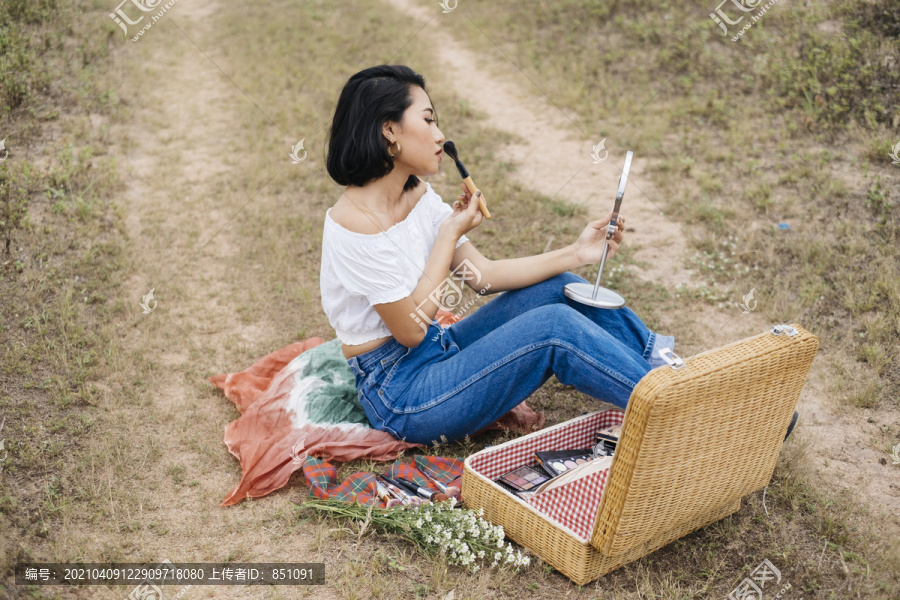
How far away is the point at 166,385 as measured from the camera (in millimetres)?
3559

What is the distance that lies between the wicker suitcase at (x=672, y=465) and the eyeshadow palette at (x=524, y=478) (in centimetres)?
8

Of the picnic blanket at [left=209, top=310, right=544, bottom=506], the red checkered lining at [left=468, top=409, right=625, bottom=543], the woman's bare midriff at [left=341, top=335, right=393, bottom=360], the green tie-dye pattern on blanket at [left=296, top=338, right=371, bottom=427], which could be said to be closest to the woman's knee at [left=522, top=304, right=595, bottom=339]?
the red checkered lining at [left=468, top=409, right=625, bottom=543]

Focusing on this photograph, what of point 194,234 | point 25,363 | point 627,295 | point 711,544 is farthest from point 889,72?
point 25,363

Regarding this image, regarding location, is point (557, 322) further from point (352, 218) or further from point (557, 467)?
point (352, 218)

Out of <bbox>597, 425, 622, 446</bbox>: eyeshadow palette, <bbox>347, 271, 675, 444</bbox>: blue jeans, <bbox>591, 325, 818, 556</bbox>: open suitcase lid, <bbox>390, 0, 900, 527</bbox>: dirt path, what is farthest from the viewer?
<bbox>390, 0, 900, 527</bbox>: dirt path

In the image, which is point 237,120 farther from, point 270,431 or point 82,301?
point 270,431

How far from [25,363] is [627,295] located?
9.93 feet

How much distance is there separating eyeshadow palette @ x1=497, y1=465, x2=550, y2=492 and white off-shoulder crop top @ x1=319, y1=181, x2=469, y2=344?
27.2 inches

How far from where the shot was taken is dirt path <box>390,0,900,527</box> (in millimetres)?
3071

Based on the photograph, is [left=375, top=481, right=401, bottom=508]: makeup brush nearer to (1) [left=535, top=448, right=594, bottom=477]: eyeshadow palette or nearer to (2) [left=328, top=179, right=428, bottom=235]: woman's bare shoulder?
(1) [left=535, top=448, right=594, bottom=477]: eyeshadow palette

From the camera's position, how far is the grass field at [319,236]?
261cm

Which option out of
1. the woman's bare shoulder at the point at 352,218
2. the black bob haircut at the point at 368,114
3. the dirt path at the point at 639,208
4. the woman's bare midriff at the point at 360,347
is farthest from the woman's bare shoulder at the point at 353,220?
the dirt path at the point at 639,208

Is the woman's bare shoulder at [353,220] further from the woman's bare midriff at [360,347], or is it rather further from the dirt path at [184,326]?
the dirt path at [184,326]

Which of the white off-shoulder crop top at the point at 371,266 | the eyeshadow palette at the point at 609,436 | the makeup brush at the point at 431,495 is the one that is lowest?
the makeup brush at the point at 431,495
